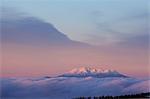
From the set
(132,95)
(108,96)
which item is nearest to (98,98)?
(108,96)

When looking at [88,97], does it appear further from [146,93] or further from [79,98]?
[146,93]

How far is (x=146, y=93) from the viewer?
62875 mm

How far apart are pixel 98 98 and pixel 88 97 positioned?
1.94m

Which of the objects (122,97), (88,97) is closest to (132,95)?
(122,97)

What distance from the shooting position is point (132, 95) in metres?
58.8

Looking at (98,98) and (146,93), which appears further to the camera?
(146,93)

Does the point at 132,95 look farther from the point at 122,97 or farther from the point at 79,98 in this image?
the point at 79,98

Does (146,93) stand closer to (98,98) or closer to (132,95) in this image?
(132,95)

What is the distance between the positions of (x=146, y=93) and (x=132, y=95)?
16.4 feet

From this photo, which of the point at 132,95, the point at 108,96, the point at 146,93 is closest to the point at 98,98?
the point at 108,96

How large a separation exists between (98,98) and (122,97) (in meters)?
3.49

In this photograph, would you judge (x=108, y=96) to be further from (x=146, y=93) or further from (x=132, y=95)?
(x=146, y=93)

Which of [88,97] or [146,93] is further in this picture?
[146,93]

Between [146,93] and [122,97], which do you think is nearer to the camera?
[122,97]
